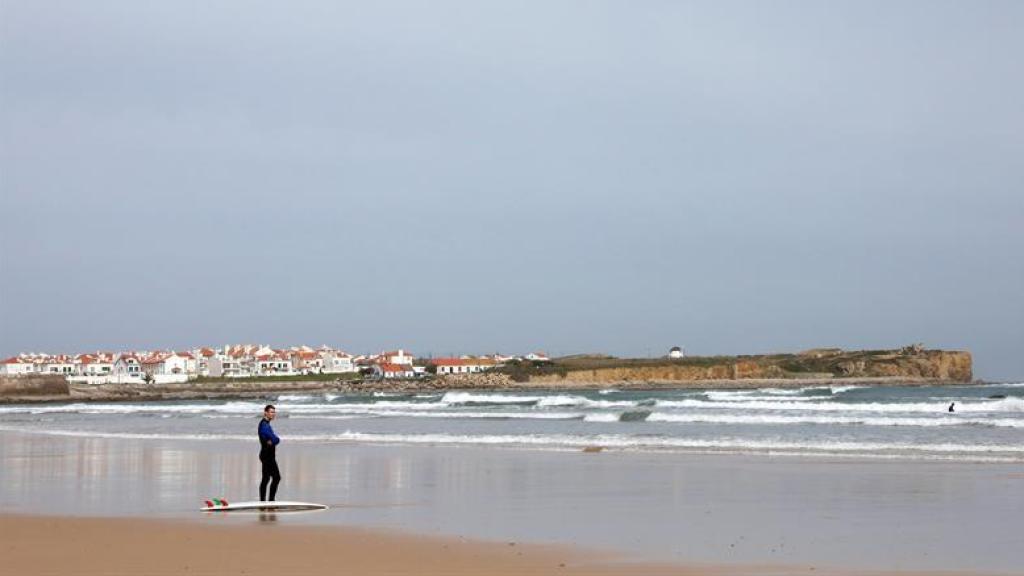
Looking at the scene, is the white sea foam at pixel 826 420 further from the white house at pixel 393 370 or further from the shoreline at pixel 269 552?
the white house at pixel 393 370

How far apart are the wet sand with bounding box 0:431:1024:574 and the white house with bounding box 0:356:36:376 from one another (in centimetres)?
13115

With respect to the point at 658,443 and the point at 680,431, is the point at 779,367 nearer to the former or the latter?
the point at 680,431

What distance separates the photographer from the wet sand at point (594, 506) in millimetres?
10805

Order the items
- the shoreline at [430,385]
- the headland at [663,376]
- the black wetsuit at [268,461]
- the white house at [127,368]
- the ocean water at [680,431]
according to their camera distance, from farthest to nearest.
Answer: the white house at [127,368]
the headland at [663,376]
the shoreline at [430,385]
the ocean water at [680,431]
the black wetsuit at [268,461]

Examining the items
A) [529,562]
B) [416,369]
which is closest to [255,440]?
[529,562]

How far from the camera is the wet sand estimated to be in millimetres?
10805

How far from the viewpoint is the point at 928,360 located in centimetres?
12144

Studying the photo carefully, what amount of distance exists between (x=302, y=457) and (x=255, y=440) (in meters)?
8.41

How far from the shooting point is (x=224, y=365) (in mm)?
145375

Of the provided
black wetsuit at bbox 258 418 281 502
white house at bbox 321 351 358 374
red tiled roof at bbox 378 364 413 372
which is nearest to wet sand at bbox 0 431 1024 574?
black wetsuit at bbox 258 418 281 502

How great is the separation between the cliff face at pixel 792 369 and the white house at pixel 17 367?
68.7 meters

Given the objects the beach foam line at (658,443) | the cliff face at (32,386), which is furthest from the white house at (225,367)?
the beach foam line at (658,443)

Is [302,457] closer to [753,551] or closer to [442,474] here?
[442,474]

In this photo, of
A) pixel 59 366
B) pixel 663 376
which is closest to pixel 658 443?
pixel 663 376
